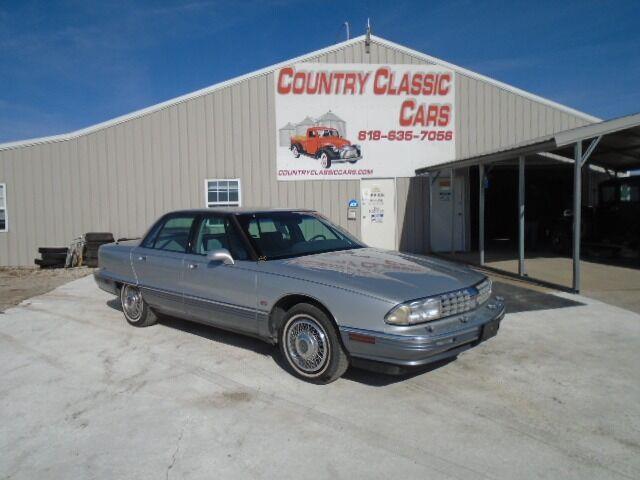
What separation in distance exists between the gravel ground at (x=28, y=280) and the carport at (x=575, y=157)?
29.2 ft

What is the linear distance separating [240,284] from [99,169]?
9.77 m

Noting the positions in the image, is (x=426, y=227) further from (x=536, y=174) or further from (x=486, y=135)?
(x=536, y=174)

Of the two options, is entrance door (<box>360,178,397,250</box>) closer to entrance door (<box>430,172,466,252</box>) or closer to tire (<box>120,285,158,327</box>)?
entrance door (<box>430,172,466,252</box>)

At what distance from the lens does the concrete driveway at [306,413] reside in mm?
2799

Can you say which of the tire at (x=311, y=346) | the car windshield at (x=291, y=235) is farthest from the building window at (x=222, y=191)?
the tire at (x=311, y=346)

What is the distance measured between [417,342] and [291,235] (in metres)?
1.99

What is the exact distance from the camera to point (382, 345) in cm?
346

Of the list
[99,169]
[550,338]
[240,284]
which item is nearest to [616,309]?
[550,338]

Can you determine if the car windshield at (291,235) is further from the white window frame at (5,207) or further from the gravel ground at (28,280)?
the white window frame at (5,207)

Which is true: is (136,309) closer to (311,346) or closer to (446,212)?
Result: (311,346)

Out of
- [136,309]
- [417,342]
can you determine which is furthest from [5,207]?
[417,342]

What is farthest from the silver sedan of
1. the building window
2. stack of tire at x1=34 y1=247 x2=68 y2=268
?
stack of tire at x1=34 y1=247 x2=68 y2=268

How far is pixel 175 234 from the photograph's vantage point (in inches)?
214

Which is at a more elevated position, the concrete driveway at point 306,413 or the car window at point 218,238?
the car window at point 218,238
